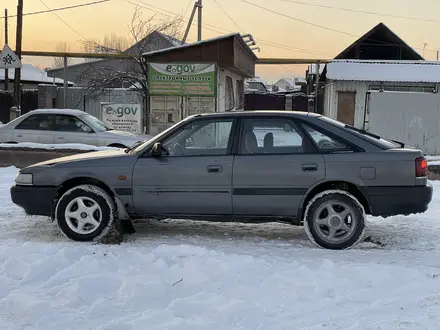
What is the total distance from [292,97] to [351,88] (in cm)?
584

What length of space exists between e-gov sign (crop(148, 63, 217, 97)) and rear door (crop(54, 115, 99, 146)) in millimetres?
4617

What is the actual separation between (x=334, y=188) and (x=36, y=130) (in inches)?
339

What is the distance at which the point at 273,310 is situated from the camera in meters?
3.87

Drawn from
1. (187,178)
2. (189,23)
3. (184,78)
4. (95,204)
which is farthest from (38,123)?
(189,23)

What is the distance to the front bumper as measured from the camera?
5.80 m

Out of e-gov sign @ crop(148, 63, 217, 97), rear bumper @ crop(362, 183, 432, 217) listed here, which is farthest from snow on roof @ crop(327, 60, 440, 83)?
rear bumper @ crop(362, 183, 432, 217)

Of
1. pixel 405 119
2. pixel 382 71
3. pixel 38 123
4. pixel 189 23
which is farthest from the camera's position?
pixel 189 23

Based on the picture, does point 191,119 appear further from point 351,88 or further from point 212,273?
point 351,88

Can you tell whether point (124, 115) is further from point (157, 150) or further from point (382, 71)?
point (382, 71)

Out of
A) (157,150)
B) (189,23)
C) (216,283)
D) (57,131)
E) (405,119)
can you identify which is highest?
(189,23)

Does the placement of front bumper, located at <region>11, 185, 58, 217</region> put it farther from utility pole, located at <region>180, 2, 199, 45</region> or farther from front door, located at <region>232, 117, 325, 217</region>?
utility pole, located at <region>180, 2, 199, 45</region>

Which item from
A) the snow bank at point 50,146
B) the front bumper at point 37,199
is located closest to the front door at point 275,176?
the front bumper at point 37,199

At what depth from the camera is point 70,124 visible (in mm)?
12180

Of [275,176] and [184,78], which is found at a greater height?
[184,78]
